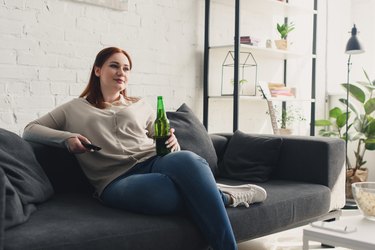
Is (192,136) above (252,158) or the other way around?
above

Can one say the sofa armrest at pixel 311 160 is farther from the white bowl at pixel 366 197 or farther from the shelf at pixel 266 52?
the shelf at pixel 266 52

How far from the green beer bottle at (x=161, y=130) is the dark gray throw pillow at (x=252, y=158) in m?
0.55

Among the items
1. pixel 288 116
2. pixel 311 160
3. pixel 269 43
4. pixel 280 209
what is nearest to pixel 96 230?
pixel 280 209

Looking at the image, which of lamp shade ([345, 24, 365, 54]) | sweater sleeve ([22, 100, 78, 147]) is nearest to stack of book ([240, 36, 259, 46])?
lamp shade ([345, 24, 365, 54])

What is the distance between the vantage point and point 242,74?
158 inches

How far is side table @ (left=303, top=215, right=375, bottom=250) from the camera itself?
1.67m

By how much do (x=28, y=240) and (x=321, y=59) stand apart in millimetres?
3923

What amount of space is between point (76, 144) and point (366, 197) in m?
1.22

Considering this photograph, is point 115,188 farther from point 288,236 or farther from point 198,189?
point 288,236

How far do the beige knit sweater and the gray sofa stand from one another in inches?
4.0

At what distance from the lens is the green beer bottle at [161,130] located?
7.43ft

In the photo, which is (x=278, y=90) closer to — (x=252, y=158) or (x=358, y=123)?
(x=358, y=123)

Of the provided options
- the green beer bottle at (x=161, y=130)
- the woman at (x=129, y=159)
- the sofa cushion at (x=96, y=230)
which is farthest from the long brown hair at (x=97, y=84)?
the sofa cushion at (x=96, y=230)

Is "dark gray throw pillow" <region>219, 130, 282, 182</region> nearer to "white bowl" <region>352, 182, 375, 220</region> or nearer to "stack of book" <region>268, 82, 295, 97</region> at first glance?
"white bowl" <region>352, 182, 375, 220</region>
